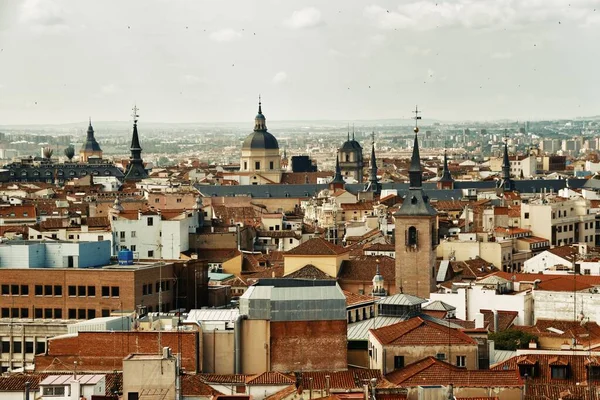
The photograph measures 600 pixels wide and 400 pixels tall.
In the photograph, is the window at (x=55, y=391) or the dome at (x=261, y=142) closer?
the window at (x=55, y=391)

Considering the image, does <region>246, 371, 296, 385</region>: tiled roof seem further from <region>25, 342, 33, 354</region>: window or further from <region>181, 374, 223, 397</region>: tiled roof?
<region>25, 342, 33, 354</region>: window

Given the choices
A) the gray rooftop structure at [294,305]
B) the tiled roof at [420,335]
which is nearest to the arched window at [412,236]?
the tiled roof at [420,335]

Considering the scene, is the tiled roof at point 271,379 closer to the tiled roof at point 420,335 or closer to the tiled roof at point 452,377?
the tiled roof at point 452,377

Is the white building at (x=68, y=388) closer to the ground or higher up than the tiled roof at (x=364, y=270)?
higher up

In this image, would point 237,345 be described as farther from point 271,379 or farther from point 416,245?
point 416,245

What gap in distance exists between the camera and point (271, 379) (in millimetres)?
35469

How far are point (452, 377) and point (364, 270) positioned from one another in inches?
1159

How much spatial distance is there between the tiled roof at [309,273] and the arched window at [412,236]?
4.74m

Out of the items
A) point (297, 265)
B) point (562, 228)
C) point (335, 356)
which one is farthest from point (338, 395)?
point (562, 228)

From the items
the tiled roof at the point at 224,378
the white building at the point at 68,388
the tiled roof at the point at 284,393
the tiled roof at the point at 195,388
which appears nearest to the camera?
the white building at the point at 68,388

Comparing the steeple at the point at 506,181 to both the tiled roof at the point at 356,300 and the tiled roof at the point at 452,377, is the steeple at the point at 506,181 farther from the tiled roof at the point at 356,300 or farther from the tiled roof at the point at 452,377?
the tiled roof at the point at 452,377

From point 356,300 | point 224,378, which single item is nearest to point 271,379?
point 224,378

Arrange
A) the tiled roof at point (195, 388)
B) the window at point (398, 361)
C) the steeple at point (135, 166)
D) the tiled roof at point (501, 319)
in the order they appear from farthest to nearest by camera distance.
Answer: the steeple at point (135, 166)
the tiled roof at point (501, 319)
the window at point (398, 361)
the tiled roof at point (195, 388)

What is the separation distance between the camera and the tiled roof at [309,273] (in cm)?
5842
